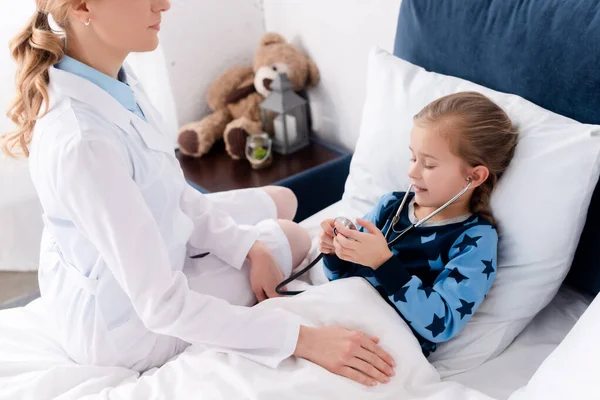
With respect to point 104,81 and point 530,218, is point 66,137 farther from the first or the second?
point 530,218

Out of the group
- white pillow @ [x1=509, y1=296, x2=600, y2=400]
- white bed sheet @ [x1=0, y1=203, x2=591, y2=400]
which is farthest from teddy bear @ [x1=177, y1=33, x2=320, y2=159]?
white pillow @ [x1=509, y1=296, x2=600, y2=400]

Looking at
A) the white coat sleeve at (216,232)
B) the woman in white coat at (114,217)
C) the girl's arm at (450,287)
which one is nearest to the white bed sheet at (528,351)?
the girl's arm at (450,287)

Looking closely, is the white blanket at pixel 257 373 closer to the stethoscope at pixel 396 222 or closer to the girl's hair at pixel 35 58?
the stethoscope at pixel 396 222

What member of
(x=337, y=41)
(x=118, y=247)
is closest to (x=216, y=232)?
(x=118, y=247)

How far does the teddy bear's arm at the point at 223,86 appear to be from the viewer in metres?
2.08

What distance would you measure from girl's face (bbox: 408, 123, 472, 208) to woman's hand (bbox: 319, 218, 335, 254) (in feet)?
0.62

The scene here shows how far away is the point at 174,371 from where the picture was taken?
3.36 feet

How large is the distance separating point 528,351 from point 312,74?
121 cm

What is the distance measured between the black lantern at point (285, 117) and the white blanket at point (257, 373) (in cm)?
94

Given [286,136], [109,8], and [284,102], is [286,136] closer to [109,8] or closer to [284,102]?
[284,102]

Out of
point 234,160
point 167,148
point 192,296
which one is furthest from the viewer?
point 234,160

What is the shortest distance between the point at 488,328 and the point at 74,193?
31.0 inches

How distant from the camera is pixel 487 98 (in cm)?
112

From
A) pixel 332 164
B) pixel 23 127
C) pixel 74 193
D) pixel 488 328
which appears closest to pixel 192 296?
pixel 74 193
